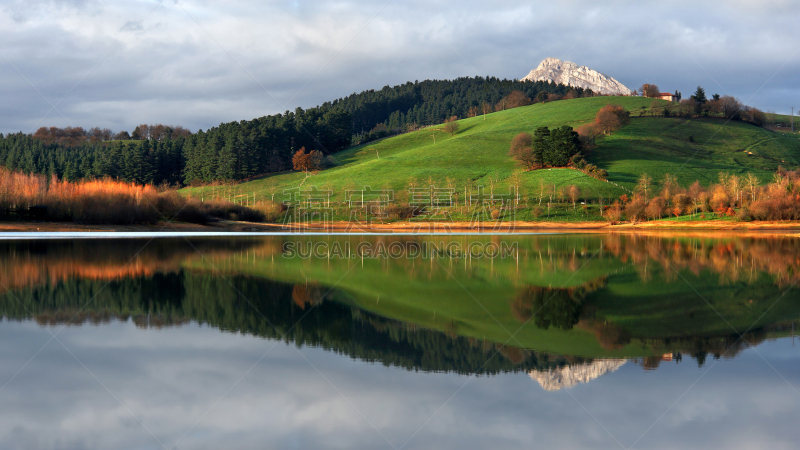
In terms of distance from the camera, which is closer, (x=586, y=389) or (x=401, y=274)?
(x=586, y=389)

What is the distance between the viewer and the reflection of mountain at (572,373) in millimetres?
8156

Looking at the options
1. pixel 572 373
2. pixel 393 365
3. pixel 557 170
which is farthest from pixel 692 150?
pixel 393 365

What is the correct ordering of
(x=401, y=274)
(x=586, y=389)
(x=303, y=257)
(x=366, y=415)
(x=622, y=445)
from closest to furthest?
(x=622, y=445)
(x=366, y=415)
(x=586, y=389)
(x=401, y=274)
(x=303, y=257)

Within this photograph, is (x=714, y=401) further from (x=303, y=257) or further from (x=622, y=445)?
(x=303, y=257)

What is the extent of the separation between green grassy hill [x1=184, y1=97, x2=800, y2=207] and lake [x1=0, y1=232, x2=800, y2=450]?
72251 mm

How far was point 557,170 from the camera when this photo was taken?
312ft

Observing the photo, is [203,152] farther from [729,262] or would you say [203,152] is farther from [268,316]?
[268,316]

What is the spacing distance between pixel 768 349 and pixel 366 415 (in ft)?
25.5

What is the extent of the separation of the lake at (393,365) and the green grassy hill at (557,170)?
72.3 m

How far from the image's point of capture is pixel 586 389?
7902 mm

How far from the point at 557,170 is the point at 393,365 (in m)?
90.9

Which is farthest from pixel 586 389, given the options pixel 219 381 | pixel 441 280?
pixel 441 280

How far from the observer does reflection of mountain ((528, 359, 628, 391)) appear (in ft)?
26.8

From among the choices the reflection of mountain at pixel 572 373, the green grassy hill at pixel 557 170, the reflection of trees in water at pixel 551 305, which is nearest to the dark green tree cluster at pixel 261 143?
the green grassy hill at pixel 557 170
